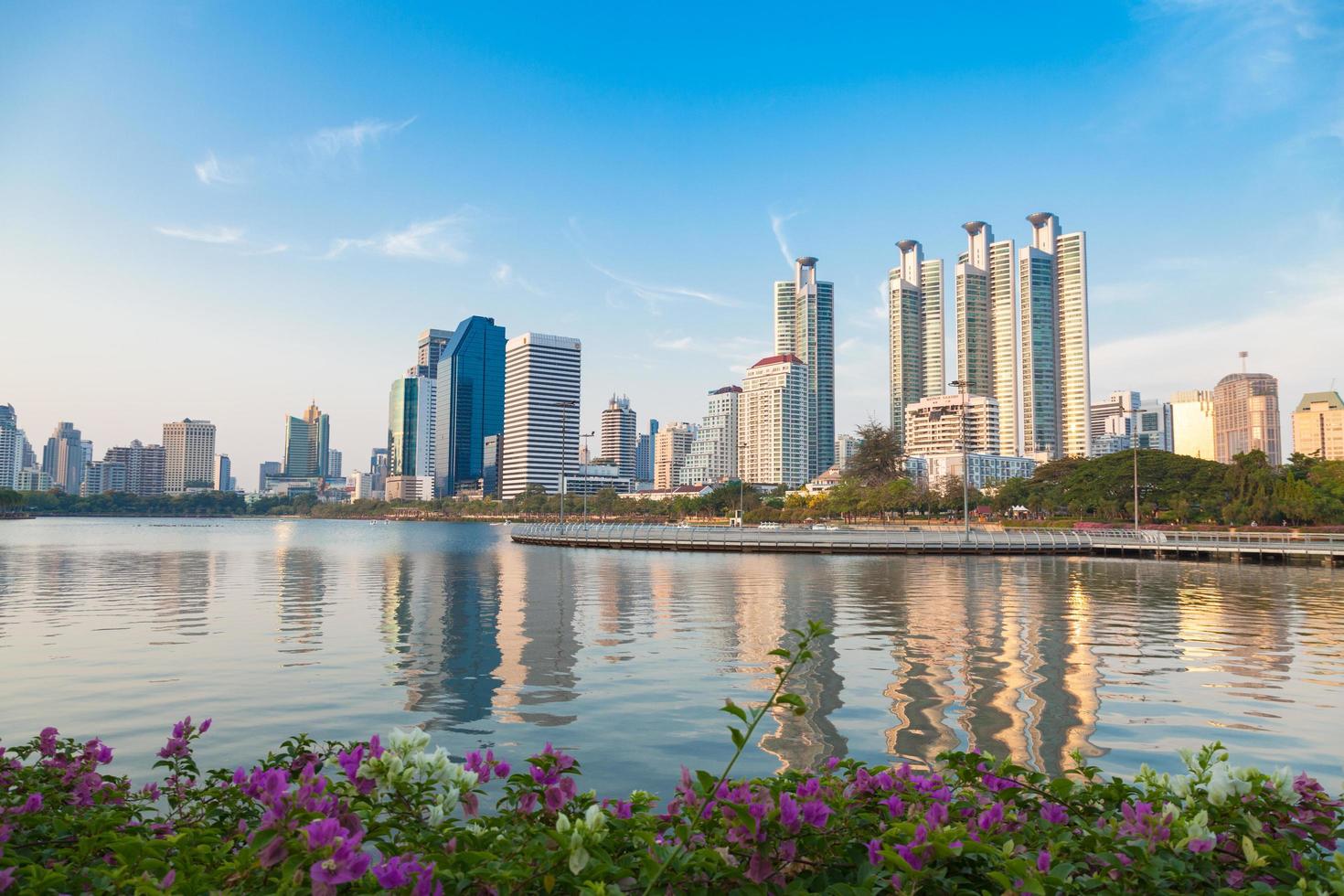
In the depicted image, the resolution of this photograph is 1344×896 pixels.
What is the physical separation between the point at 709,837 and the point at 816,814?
502 millimetres

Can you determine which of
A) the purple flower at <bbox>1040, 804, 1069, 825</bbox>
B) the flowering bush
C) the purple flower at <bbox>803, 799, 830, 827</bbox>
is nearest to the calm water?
the flowering bush

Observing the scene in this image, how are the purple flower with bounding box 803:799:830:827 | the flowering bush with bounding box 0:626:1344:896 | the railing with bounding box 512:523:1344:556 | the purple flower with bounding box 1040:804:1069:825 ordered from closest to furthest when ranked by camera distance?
the flowering bush with bounding box 0:626:1344:896 < the purple flower with bounding box 803:799:830:827 < the purple flower with bounding box 1040:804:1069:825 < the railing with bounding box 512:523:1344:556

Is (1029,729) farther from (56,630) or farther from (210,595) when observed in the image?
(210,595)

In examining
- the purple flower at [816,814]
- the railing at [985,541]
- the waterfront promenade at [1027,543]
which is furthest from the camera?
the railing at [985,541]

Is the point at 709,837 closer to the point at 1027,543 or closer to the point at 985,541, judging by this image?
the point at 985,541

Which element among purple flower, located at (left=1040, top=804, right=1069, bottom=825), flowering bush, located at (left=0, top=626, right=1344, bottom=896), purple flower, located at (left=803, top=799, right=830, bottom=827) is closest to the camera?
flowering bush, located at (left=0, top=626, right=1344, bottom=896)

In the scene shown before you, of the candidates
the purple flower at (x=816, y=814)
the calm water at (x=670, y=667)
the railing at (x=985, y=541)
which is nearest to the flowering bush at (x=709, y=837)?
the purple flower at (x=816, y=814)

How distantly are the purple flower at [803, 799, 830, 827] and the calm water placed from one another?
18.7ft

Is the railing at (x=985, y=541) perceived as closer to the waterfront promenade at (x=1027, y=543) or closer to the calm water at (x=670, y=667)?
the waterfront promenade at (x=1027, y=543)

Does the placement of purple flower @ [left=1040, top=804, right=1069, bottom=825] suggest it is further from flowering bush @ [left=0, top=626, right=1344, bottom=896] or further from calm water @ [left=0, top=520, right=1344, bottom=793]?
calm water @ [left=0, top=520, right=1344, bottom=793]

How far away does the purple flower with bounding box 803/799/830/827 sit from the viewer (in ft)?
10.5

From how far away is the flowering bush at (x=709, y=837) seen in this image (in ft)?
9.17

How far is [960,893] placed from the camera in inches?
114

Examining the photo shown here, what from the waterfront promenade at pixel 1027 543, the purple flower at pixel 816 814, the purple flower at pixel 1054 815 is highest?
the purple flower at pixel 816 814
